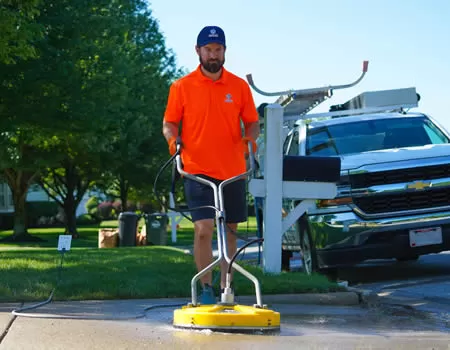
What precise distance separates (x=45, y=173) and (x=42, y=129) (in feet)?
61.6

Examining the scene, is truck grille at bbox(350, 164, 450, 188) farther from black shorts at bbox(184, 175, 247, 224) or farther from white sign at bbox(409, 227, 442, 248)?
black shorts at bbox(184, 175, 247, 224)

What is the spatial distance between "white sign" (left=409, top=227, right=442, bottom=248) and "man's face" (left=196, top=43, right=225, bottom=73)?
453 centimetres

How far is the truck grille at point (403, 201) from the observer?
37.6ft

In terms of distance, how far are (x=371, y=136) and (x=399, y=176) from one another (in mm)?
1280

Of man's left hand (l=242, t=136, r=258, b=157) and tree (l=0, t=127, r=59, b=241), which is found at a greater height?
tree (l=0, t=127, r=59, b=241)

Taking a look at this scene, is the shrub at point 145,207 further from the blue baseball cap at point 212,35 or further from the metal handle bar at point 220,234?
the metal handle bar at point 220,234

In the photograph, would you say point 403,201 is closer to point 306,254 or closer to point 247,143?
point 306,254

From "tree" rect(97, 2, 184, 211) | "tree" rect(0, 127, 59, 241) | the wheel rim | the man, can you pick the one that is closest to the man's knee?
the man

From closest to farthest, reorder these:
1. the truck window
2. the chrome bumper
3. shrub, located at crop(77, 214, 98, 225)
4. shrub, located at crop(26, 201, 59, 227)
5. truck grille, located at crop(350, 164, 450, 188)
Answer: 1. the chrome bumper
2. truck grille, located at crop(350, 164, 450, 188)
3. the truck window
4. shrub, located at crop(26, 201, 59, 227)
5. shrub, located at crop(77, 214, 98, 225)

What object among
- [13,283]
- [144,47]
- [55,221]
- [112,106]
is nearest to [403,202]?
[13,283]

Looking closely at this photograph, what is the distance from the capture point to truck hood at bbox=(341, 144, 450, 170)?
37.8ft

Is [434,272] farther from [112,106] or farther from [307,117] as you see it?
[112,106]

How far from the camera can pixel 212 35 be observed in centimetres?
759

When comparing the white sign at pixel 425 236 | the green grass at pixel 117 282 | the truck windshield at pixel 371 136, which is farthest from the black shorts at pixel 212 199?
the truck windshield at pixel 371 136
